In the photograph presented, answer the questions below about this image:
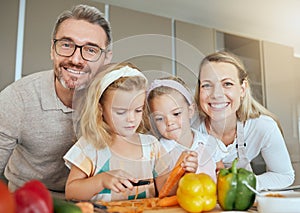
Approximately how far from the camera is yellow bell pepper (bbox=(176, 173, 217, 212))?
2.20 feet

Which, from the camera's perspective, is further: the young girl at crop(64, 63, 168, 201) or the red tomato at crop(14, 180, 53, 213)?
the young girl at crop(64, 63, 168, 201)

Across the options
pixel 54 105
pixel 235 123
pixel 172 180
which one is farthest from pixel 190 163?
pixel 54 105

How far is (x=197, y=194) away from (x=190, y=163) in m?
0.16

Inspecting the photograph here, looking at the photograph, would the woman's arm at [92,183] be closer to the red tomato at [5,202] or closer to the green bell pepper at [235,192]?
the green bell pepper at [235,192]

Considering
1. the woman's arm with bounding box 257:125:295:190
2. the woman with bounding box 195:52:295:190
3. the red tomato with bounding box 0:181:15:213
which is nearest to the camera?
the red tomato with bounding box 0:181:15:213

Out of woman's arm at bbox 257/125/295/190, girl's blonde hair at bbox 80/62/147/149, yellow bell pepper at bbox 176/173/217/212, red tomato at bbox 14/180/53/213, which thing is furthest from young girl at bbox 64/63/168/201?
woman's arm at bbox 257/125/295/190

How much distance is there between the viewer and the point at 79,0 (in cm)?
149

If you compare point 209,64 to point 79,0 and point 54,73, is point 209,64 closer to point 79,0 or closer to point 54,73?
point 54,73

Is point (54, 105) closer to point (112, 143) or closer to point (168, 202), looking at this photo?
point (112, 143)

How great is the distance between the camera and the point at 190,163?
32.8 inches

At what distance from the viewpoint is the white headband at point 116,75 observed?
818mm

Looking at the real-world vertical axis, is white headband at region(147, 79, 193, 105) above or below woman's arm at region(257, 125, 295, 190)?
above

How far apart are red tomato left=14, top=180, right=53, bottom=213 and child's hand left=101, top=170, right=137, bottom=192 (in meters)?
0.36

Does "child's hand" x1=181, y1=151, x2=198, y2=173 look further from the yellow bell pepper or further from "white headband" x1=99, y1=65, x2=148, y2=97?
"white headband" x1=99, y1=65, x2=148, y2=97
